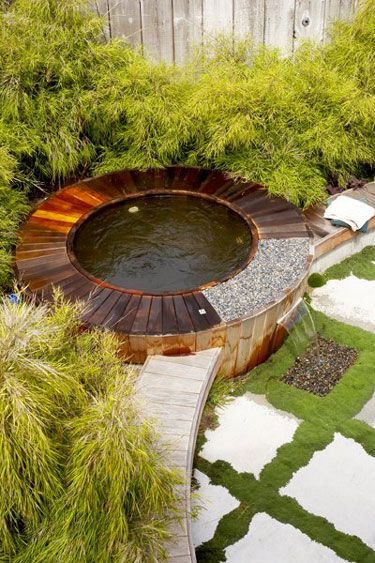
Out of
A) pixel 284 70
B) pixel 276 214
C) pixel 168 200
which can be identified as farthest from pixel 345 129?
pixel 168 200

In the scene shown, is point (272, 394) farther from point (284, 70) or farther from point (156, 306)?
point (284, 70)

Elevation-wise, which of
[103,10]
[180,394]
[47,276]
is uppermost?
[103,10]

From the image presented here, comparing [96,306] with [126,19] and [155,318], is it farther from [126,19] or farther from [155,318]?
[126,19]

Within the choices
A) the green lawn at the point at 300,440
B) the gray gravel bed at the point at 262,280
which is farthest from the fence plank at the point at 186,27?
the green lawn at the point at 300,440

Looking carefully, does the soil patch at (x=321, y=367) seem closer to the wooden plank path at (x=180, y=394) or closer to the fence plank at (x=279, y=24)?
the wooden plank path at (x=180, y=394)

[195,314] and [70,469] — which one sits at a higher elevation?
[70,469]

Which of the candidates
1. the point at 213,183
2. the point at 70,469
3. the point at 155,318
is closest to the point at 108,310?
the point at 155,318

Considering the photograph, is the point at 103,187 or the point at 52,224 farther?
the point at 103,187
